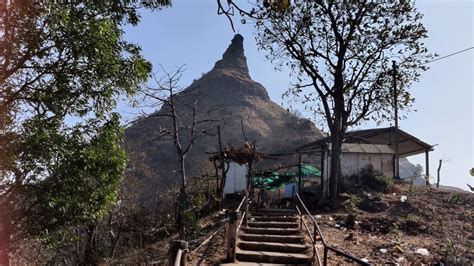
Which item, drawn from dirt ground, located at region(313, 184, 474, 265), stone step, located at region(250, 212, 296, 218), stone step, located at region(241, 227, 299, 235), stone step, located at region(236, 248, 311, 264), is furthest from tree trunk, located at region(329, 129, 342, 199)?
stone step, located at region(236, 248, 311, 264)

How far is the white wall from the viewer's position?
23562 millimetres

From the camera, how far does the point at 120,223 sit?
2322cm

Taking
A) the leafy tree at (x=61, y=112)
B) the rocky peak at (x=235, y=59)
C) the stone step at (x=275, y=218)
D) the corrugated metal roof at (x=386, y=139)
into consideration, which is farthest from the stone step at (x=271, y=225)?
the rocky peak at (x=235, y=59)

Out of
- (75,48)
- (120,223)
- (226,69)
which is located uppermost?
(226,69)

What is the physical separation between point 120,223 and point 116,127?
17186mm

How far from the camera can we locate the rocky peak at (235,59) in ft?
294

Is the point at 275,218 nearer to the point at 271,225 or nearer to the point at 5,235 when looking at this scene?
the point at 271,225

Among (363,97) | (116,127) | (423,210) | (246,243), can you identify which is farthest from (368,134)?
(116,127)

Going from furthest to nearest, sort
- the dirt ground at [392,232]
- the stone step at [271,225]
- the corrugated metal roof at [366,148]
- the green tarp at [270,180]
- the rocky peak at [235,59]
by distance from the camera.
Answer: the rocky peak at [235,59] → the corrugated metal roof at [366,148] → the green tarp at [270,180] → the stone step at [271,225] → the dirt ground at [392,232]

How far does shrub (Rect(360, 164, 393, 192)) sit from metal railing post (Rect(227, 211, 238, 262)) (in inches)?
529

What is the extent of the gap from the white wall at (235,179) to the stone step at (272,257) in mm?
14072

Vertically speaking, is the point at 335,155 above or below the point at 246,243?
above

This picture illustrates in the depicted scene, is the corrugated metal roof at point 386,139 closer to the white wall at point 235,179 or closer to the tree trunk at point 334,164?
the white wall at point 235,179

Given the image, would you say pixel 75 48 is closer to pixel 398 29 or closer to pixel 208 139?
pixel 398 29
